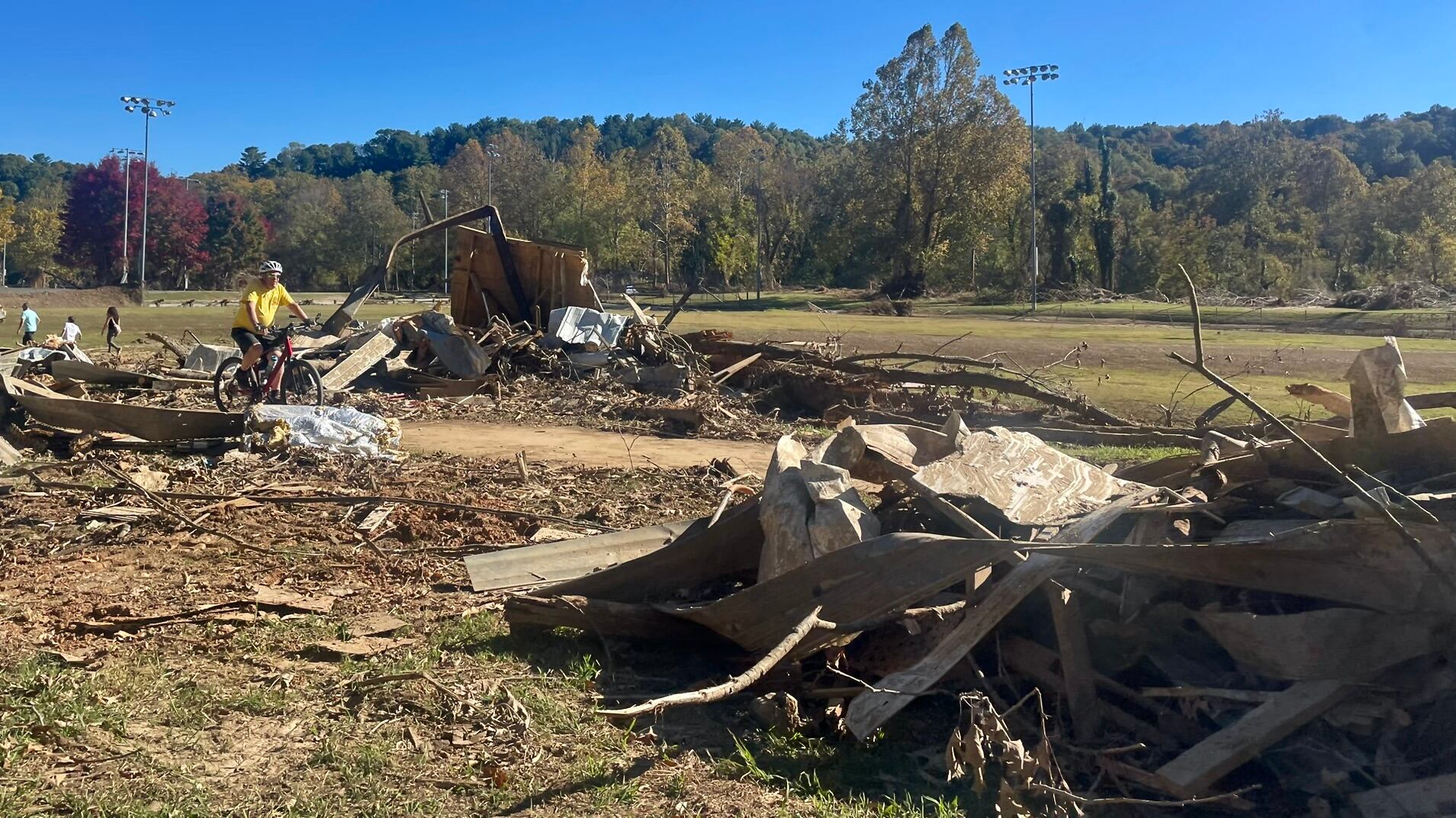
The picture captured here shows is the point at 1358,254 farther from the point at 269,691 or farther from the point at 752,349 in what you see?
the point at 269,691

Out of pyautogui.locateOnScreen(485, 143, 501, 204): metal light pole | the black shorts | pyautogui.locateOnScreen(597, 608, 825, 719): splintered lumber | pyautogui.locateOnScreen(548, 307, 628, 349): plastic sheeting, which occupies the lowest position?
pyautogui.locateOnScreen(597, 608, 825, 719): splintered lumber

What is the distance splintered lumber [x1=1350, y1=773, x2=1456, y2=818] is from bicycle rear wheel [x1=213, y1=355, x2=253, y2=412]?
36.5 feet

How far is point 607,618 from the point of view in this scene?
4.64 meters

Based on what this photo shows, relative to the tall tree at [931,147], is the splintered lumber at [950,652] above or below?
below

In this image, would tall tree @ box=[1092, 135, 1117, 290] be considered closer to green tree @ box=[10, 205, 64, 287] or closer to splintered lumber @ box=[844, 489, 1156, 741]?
splintered lumber @ box=[844, 489, 1156, 741]

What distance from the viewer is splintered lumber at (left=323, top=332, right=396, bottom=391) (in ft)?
47.3

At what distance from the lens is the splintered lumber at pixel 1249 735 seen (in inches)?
127

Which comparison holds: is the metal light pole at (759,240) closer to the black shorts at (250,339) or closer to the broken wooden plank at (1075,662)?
the black shorts at (250,339)

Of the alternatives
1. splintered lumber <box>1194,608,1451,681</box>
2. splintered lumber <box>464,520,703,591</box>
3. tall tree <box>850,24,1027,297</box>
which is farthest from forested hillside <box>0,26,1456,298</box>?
splintered lumber <box>1194,608,1451,681</box>

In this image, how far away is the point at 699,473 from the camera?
902cm

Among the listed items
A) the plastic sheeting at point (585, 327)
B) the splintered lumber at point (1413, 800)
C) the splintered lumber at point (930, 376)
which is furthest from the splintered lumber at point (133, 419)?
the splintered lumber at point (1413, 800)

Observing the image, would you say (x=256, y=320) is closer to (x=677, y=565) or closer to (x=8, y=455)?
(x=8, y=455)

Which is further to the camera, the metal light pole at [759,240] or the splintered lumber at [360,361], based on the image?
the metal light pole at [759,240]

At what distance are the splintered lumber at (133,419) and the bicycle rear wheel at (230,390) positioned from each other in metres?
1.90
